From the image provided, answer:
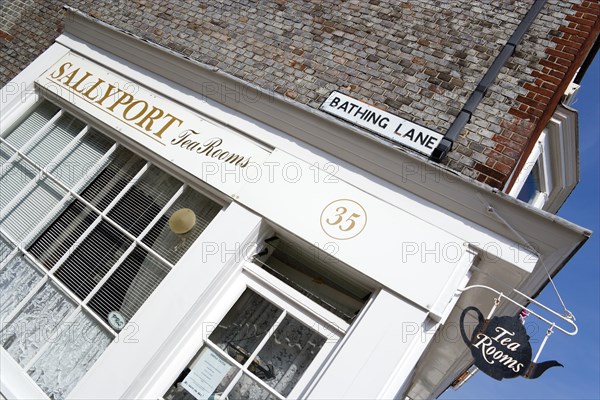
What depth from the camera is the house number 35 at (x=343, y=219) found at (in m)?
3.92

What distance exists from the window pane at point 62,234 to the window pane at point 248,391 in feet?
7.44

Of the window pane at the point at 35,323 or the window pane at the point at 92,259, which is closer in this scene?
the window pane at the point at 35,323

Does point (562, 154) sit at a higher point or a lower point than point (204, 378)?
higher

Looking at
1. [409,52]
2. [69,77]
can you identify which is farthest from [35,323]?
[409,52]

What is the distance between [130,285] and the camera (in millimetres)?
4320

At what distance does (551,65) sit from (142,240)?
4.33 m

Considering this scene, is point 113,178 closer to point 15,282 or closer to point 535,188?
point 15,282

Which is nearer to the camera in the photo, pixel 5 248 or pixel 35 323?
pixel 35 323

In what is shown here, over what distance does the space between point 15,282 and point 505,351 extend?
453cm

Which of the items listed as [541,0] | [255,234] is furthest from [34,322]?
[541,0]

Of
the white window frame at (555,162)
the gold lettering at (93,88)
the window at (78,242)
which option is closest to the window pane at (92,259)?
the window at (78,242)

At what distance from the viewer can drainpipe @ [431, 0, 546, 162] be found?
416 centimetres

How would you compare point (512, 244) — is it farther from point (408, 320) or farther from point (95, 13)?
point (95, 13)

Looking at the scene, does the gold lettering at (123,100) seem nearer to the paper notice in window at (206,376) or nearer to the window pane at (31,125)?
the window pane at (31,125)
